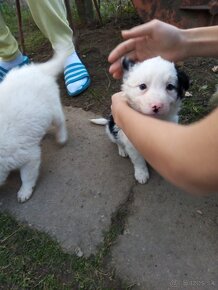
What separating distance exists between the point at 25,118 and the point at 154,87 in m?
0.91

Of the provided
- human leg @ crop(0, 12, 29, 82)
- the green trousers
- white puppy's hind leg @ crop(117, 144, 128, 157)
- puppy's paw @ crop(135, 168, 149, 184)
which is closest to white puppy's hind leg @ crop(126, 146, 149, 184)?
puppy's paw @ crop(135, 168, 149, 184)

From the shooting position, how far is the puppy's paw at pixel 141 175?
2.42 m

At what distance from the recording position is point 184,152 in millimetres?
1056

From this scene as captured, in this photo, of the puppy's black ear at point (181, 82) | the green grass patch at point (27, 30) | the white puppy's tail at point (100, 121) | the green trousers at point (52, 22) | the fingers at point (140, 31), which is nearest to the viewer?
the fingers at point (140, 31)

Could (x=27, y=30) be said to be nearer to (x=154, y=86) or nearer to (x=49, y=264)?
(x=154, y=86)

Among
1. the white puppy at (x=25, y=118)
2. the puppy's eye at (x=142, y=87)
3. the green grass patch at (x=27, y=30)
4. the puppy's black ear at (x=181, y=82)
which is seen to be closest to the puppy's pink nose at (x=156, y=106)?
the puppy's eye at (x=142, y=87)

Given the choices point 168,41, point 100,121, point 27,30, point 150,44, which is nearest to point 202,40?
point 168,41

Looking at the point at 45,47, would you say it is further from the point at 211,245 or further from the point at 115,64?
the point at 211,245

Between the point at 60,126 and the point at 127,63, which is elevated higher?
the point at 127,63

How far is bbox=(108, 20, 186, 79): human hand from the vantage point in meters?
2.02

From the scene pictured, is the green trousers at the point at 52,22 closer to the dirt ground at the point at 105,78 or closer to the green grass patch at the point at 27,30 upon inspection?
the dirt ground at the point at 105,78

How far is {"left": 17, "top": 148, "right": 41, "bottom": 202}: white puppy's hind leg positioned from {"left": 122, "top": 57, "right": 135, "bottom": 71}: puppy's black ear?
0.84m

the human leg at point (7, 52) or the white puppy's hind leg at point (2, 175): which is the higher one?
the human leg at point (7, 52)

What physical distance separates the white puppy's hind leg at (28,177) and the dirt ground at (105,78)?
0.91 meters
